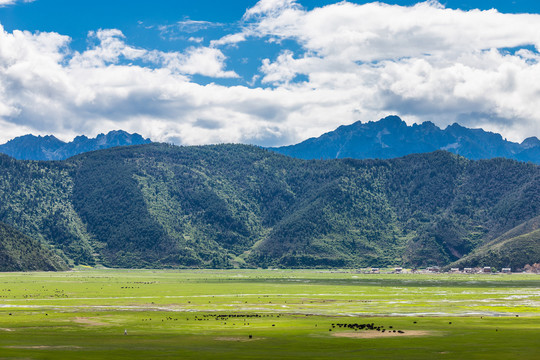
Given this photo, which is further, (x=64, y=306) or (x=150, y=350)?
(x=64, y=306)

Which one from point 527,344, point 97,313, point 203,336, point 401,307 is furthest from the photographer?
point 401,307

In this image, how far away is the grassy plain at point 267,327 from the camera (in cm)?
7944

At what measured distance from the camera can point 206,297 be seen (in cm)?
16438

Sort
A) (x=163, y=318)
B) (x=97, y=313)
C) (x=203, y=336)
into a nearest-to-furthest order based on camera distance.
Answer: (x=203, y=336) → (x=163, y=318) → (x=97, y=313)

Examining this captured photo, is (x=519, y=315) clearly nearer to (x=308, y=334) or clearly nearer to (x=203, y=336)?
(x=308, y=334)

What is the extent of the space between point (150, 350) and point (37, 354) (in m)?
12.3

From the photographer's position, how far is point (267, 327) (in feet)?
335

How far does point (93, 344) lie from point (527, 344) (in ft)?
172

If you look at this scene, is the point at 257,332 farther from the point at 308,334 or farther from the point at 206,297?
the point at 206,297

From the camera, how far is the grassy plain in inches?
3127

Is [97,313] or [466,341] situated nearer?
[466,341]

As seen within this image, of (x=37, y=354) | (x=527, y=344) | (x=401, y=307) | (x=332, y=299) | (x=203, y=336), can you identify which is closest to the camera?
(x=37, y=354)

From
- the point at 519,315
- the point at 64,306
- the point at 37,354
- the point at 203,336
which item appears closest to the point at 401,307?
the point at 519,315

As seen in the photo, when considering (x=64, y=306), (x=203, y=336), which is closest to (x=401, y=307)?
(x=203, y=336)
